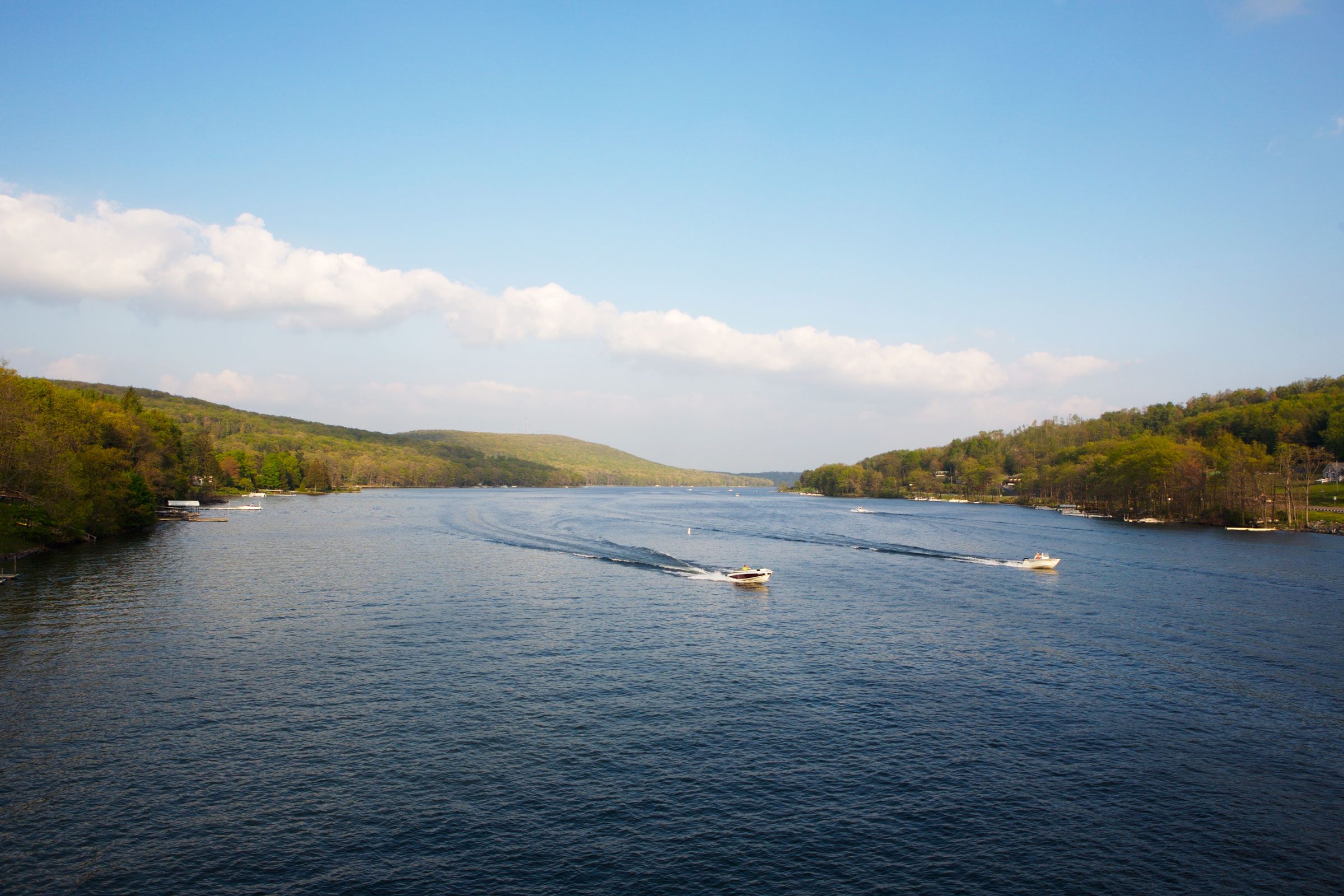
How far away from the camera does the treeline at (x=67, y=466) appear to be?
249 ft

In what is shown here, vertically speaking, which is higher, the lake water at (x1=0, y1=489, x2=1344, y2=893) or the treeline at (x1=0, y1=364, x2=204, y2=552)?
the treeline at (x1=0, y1=364, x2=204, y2=552)

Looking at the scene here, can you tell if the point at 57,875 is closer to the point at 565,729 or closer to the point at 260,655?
the point at 565,729

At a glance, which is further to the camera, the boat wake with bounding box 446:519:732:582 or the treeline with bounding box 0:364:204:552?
the boat wake with bounding box 446:519:732:582

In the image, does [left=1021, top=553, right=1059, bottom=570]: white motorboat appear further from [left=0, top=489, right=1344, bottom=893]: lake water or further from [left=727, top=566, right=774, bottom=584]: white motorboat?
[left=727, top=566, right=774, bottom=584]: white motorboat

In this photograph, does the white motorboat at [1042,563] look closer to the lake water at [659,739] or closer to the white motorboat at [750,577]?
the lake water at [659,739]

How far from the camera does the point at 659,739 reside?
30.4 meters

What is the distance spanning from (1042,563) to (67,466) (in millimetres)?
111209

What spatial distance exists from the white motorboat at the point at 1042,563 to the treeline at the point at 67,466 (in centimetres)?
10901

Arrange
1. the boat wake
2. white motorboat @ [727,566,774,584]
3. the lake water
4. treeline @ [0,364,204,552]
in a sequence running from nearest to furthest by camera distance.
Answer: the lake water < white motorboat @ [727,566,774,584] < treeline @ [0,364,204,552] < the boat wake

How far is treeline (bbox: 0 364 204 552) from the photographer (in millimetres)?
75750

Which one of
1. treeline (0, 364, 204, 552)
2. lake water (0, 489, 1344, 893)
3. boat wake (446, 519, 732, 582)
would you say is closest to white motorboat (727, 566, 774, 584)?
lake water (0, 489, 1344, 893)

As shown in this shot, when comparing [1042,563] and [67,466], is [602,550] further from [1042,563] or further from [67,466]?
[67,466]

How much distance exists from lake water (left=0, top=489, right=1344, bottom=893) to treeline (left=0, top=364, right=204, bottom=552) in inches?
838

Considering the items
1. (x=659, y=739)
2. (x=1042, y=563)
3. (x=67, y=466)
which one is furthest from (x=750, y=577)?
(x=67, y=466)
